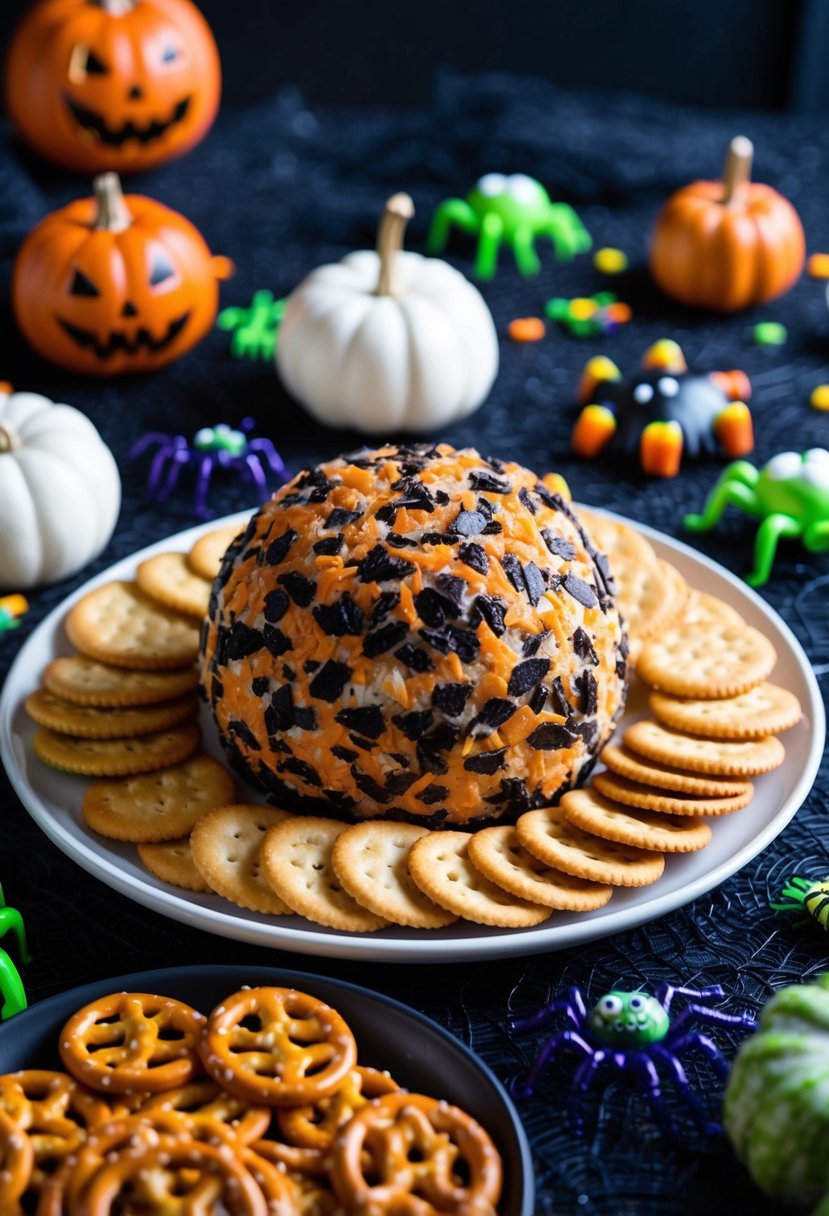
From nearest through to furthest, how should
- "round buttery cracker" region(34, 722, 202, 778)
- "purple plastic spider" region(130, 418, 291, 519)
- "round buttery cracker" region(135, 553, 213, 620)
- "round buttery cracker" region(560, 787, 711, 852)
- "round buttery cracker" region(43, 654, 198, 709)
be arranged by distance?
1. "round buttery cracker" region(560, 787, 711, 852)
2. "round buttery cracker" region(34, 722, 202, 778)
3. "round buttery cracker" region(43, 654, 198, 709)
4. "round buttery cracker" region(135, 553, 213, 620)
5. "purple plastic spider" region(130, 418, 291, 519)

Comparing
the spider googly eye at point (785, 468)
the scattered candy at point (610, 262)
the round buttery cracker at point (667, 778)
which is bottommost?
the round buttery cracker at point (667, 778)

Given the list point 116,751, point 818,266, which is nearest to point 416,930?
point 116,751

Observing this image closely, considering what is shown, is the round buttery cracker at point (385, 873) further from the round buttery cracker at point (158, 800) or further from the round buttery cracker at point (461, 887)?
the round buttery cracker at point (158, 800)

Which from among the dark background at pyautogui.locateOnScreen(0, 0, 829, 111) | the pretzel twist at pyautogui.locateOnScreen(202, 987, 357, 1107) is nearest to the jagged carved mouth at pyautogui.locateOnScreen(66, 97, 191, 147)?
the dark background at pyautogui.locateOnScreen(0, 0, 829, 111)

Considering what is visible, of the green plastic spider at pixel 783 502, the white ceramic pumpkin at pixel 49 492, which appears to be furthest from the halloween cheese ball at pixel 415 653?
the green plastic spider at pixel 783 502

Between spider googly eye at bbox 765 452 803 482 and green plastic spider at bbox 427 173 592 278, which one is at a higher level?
green plastic spider at bbox 427 173 592 278

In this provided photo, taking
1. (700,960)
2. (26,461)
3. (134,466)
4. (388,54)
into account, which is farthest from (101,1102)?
(388,54)

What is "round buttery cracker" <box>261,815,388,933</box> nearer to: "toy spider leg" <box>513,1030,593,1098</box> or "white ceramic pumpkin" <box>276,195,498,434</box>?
"toy spider leg" <box>513,1030,593,1098</box>
